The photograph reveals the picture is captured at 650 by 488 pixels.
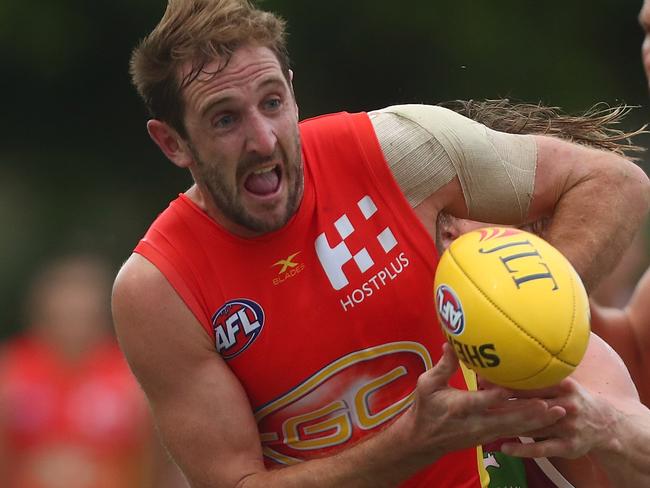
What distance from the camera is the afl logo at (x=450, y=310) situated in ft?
14.3

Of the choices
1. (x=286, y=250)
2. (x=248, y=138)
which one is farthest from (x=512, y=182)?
(x=248, y=138)

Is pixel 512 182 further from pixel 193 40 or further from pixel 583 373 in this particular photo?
pixel 193 40

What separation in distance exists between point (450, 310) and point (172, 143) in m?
1.44

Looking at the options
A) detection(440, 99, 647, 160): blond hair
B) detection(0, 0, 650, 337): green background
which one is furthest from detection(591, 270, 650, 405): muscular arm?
detection(0, 0, 650, 337): green background

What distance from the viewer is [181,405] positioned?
515 cm

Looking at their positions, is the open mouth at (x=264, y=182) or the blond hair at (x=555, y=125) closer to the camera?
the open mouth at (x=264, y=182)

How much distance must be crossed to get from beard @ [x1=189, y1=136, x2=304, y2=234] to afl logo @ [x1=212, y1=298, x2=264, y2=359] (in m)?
0.27

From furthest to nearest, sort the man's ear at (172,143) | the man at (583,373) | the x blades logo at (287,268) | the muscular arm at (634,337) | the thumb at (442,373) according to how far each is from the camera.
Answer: the muscular arm at (634,337), the man's ear at (172,143), the x blades logo at (287,268), the man at (583,373), the thumb at (442,373)

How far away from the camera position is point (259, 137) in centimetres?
501

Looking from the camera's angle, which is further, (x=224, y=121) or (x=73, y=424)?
(x=73, y=424)

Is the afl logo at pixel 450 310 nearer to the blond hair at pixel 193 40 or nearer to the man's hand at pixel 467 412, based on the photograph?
the man's hand at pixel 467 412

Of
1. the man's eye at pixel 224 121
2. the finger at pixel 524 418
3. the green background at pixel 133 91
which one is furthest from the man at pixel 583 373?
the green background at pixel 133 91

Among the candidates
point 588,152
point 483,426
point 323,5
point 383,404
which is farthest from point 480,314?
point 323,5

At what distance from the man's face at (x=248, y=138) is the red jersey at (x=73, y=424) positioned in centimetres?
337
